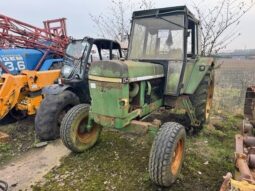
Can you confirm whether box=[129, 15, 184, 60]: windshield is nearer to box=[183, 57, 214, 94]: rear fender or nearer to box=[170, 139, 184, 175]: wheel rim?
box=[183, 57, 214, 94]: rear fender

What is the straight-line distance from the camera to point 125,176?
3.96 metres

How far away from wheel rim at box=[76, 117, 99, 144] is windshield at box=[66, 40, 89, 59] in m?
2.10

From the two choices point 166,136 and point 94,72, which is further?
point 94,72

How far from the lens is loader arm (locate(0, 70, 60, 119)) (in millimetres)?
5563

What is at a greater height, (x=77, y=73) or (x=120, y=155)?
(x=77, y=73)

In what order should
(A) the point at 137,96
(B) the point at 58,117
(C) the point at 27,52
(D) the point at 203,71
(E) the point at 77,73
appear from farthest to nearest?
(C) the point at 27,52 < (E) the point at 77,73 < (B) the point at 58,117 < (D) the point at 203,71 < (A) the point at 137,96

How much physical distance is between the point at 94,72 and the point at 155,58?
1.30 m

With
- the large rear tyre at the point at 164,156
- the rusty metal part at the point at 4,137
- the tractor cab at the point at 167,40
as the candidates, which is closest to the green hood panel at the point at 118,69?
the tractor cab at the point at 167,40

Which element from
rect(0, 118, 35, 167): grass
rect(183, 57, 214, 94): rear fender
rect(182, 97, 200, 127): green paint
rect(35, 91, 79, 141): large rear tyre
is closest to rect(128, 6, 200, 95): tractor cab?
rect(183, 57, 214, 94): rear fender

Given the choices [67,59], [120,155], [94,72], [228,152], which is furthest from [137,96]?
[67,59]

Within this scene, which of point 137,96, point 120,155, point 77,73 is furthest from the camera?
point 77,73

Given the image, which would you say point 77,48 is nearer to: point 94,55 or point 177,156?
point 94,55

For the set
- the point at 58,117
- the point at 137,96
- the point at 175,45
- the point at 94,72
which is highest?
the point at 175,45

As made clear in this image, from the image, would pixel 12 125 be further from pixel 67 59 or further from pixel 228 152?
pixel 228 152
